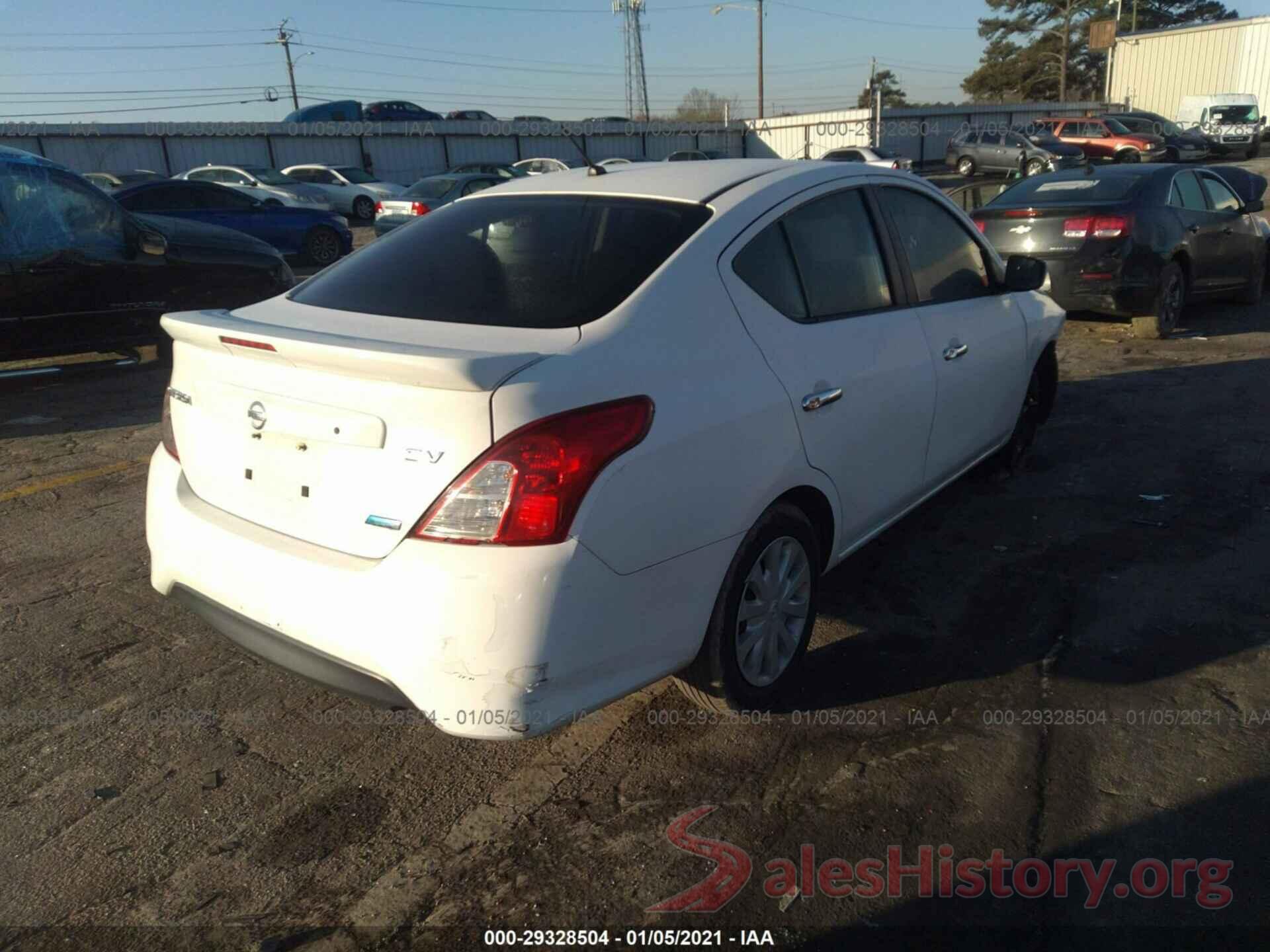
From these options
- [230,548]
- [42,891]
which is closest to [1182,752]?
[230,548]

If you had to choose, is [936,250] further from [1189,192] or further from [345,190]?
[345,190]

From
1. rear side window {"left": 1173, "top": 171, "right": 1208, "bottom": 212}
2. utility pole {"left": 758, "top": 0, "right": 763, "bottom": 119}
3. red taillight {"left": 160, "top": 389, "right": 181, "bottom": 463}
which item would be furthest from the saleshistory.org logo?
utility pole {"left": 758, "top": 0, "right": 763, "bottom": 119}

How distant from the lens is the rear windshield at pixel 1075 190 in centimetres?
855

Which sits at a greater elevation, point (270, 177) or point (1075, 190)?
point (270, 177)

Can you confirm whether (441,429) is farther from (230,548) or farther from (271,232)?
(271,232)

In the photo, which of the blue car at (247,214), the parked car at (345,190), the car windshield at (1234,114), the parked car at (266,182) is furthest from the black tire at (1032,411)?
the car windshield at (1234,114)

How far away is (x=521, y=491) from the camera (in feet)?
7.36

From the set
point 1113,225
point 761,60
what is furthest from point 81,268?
point 761,60

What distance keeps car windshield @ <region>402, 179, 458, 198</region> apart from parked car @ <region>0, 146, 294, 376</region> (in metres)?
10.4

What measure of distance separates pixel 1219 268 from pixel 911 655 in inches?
314

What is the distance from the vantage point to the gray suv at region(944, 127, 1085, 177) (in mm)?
31375

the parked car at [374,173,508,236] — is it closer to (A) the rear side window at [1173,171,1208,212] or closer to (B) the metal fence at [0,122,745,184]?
(A) the rear side window at [1173,171,1208,212]

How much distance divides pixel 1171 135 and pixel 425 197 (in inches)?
1143

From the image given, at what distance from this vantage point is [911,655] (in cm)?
349
